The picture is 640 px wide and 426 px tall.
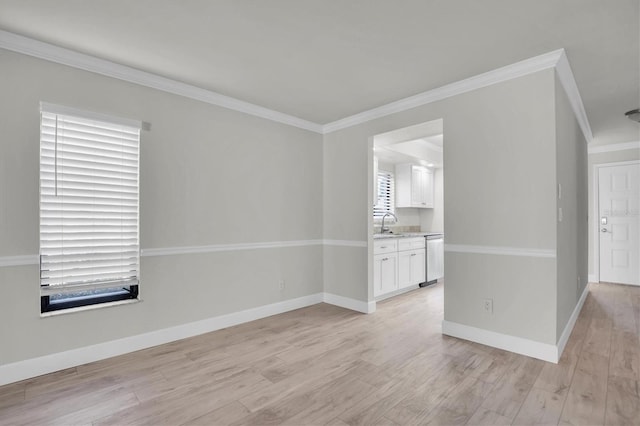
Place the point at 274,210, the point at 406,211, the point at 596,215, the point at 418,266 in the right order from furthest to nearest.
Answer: the point at 406,211, the point at 596,215, the point at 418,266, the point at 274,210

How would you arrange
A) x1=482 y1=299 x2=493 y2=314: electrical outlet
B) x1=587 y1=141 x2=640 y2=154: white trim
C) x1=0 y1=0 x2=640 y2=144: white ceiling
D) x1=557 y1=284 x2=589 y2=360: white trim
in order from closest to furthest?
x1=0 y1=0 x2=640 y2=144: white ceiling → x1=557 y1=284 x2=589 y2=360: white trim → x1=482 y1=299 x2=493 y2=314: electrical outlet → x1=587 y1=141 x2=640 y2=154: white trim

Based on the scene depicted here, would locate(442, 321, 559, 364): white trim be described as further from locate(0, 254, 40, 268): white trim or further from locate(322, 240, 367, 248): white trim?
locate(0, 254, 40, 268): white trim

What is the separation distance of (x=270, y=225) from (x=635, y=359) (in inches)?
147

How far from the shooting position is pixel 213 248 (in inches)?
139

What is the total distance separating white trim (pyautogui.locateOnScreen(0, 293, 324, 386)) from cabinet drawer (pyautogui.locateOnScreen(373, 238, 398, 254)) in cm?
146

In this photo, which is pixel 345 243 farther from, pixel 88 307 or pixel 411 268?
pixel 88 307

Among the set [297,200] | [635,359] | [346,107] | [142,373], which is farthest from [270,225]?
[635,359]

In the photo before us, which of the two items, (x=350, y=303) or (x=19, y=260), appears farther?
(x=350, y=303)

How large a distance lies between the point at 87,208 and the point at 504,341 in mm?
3837

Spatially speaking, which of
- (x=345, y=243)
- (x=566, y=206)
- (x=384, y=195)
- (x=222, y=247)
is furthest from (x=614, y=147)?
(x=222, y=247)

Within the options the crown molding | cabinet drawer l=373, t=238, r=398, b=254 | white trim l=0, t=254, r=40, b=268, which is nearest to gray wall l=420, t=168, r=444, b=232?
cabinet drawer l=373, t=238, r=398, b=254

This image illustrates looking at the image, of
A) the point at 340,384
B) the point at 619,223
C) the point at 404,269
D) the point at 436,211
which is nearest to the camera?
the point at 340,384

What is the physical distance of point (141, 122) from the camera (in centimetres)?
304

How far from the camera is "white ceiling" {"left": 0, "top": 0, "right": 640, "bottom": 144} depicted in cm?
212
